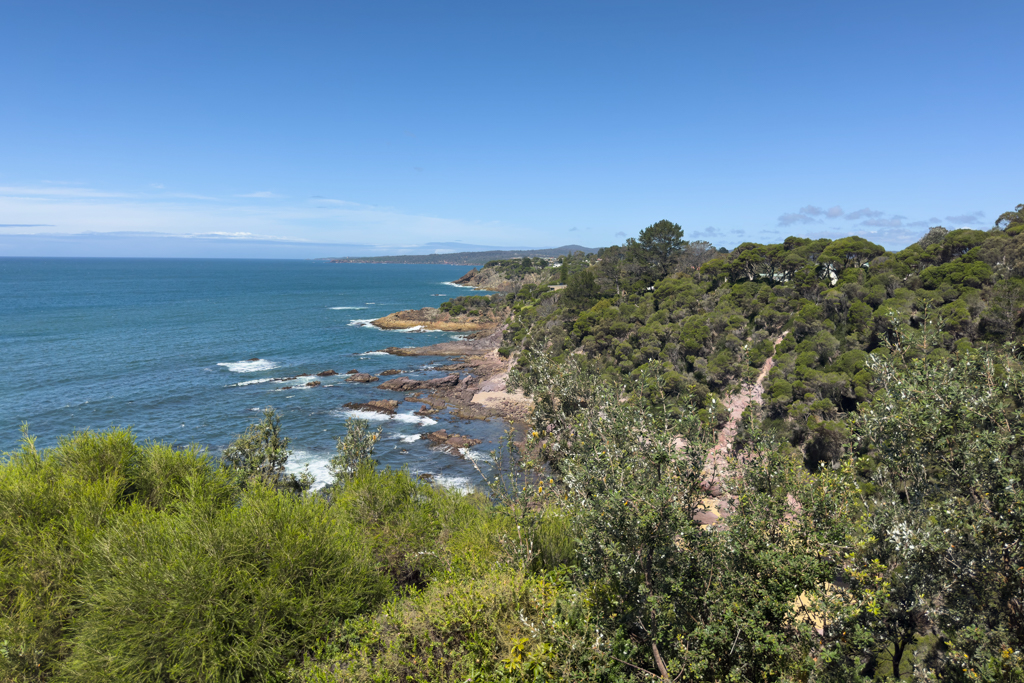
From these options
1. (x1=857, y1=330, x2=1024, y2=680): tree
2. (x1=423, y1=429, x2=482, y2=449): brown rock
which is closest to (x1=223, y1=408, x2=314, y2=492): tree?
(x1=423, y1=429, x2=482, y2=449): brown rock

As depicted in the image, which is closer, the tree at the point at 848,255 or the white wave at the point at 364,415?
the white wave at the point at 364,415

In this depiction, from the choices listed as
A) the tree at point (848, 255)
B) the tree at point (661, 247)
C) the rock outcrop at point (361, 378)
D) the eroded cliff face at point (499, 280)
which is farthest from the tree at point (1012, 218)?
the eroded cliff face at point (499, 280)

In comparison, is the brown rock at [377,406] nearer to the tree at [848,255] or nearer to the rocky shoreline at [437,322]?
the rocky shoreline at [437,322]

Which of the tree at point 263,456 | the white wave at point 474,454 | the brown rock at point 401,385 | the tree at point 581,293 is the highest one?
the tree at point 581,293

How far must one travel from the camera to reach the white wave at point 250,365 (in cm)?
6216

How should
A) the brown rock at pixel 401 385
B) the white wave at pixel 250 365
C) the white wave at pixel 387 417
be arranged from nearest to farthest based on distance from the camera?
the white wave at pixel 387 417 < the brown rock at pixel 401 385 < the white wave at pixel 250 365

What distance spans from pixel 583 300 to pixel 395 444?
122 ft

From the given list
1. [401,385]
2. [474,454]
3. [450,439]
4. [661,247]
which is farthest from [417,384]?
[661,247]

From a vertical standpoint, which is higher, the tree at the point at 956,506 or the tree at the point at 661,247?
the tree at the point at 661,247

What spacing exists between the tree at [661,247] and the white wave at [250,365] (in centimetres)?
5478

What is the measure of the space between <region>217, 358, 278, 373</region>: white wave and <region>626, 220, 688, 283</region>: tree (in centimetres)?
5478

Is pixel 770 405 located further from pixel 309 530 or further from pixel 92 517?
pixel 92 517

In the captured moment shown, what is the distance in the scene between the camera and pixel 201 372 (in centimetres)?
5978

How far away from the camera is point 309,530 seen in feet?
40.8
